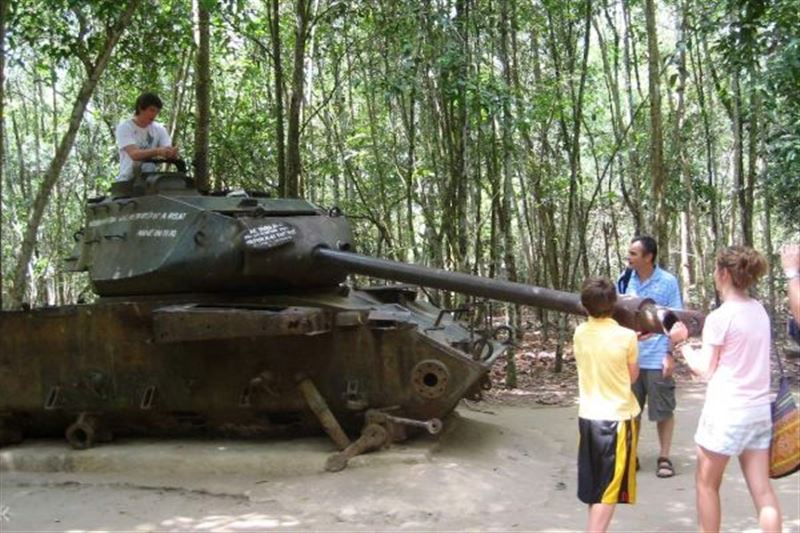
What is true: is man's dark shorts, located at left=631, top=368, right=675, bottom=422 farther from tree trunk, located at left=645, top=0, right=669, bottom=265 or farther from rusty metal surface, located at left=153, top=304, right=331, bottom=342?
tree trunk, located at left=645, top=0, right=669, bottom=265

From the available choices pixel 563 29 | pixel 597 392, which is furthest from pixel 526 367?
pixel 597 392

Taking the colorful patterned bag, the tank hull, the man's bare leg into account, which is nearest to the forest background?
the tank hull

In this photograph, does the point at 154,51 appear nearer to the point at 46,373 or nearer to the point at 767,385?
the point at 46,373

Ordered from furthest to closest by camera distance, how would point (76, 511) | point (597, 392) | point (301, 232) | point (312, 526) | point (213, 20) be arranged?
point (213, 20) < point (301, 232) < point (76, 511) < point (312, 526) < point (597, 392)

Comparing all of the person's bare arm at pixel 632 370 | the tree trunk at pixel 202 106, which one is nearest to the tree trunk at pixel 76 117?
the tree trunk at pixel 202 106

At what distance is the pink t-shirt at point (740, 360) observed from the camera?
152 inches

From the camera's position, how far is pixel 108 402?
6.88 meters

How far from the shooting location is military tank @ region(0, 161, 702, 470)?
6.32 metres

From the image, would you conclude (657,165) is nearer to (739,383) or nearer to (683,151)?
(683,151)


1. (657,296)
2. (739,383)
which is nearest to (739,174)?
(657,296)

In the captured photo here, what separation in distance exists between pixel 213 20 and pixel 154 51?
1613 mm

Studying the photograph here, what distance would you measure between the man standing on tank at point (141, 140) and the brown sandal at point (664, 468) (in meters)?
→ 4.41

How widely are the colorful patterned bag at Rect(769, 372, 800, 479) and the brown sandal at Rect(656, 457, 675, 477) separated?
2296 mm

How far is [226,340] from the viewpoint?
21.7ft
